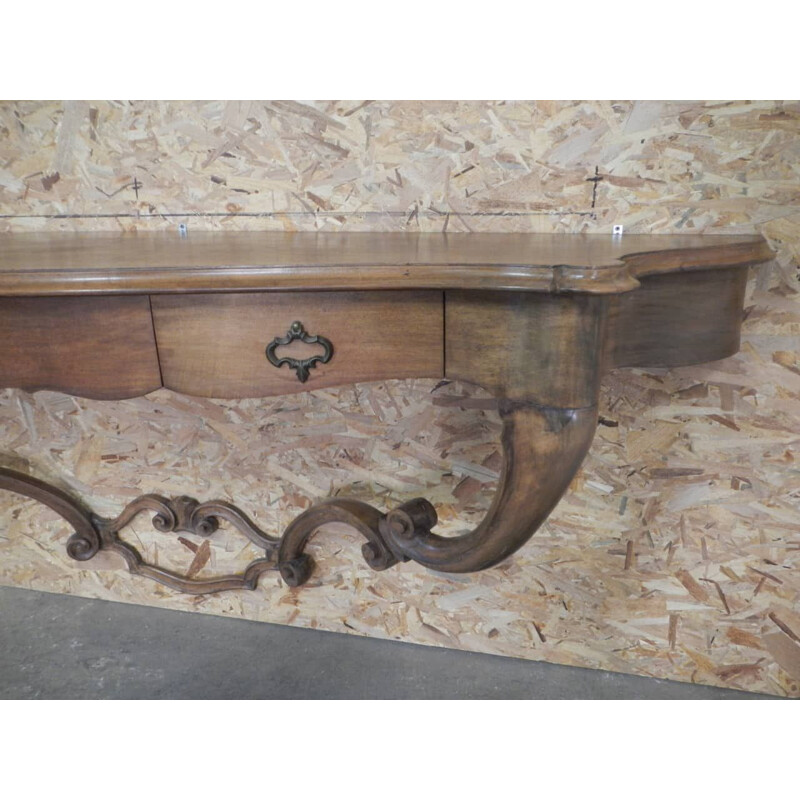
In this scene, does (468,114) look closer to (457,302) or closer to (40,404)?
(457,302)

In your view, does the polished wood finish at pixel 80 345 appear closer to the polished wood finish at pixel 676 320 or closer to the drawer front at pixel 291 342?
the drawer front at pixel 291 342

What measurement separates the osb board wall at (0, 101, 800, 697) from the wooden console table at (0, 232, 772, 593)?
17cm

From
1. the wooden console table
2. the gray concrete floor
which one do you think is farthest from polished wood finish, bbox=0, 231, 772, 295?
the gray concrete floor

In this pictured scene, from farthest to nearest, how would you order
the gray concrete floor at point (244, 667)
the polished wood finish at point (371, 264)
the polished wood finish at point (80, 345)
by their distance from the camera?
1. the gray concrete floor at point (244, 667)
2. the polished wood finish at point (80, 345)
3. the polished wood finish at point (371, 264)

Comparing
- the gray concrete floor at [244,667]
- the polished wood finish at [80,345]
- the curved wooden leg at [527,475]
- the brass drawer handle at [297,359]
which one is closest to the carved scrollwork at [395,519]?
the curved wooden leg at [527,475]

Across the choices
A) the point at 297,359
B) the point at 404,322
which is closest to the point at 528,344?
the point at 404,322

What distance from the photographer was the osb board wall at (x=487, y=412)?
3.67 ft

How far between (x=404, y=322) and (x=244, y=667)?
34.9 inches

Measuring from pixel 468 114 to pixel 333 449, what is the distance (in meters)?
0.64

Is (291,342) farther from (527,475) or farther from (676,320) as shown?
(676,320)

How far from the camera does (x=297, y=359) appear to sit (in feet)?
2.89

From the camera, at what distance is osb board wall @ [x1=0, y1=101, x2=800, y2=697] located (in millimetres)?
1119

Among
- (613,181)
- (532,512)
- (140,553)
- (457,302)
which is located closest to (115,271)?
(457,302)

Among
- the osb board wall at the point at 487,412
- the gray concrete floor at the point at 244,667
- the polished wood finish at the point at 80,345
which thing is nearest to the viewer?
the polished wood finish at the point at 80,345
